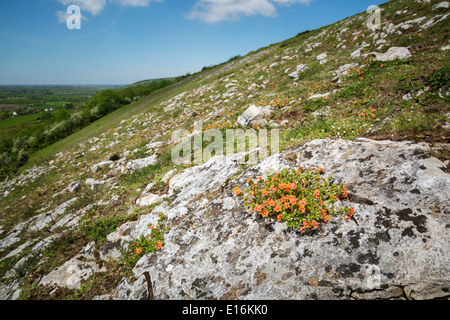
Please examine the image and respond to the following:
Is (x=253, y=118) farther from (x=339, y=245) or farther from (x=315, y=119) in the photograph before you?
(x=339, y=245)

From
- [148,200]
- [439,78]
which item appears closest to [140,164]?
[148,200]

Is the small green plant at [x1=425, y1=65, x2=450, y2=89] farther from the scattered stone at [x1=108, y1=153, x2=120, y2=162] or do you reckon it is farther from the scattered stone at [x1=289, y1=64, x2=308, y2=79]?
the scattered stone at [x1=108, y1=153, x2=120, y2=162]

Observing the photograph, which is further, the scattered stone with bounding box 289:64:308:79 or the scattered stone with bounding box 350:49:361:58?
the scattered stone with bounding box 289:64:308:79

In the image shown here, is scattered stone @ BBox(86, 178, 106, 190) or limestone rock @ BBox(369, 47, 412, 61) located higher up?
limestone rock @ BBox(369, 47, 412, 61)

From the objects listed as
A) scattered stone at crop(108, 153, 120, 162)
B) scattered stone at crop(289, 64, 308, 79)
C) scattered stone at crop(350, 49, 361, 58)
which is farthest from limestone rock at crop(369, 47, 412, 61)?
scattered stone at crop(108, 153, 120, 162)

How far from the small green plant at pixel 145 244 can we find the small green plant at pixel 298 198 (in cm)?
254

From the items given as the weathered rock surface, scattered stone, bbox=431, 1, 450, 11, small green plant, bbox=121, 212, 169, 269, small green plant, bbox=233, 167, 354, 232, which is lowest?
small green plant, bbox=121, 212, 169, 269

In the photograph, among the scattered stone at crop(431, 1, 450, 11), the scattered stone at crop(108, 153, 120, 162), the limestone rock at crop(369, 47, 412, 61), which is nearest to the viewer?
the limestone rock at crop(369, 47, 412, 61)

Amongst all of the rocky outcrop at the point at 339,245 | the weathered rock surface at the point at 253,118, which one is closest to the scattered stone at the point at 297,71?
the weathered rock surface at the point at 253,118

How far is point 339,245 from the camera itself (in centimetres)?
376

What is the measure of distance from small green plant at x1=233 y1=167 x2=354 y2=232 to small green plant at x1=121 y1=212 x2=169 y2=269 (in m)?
2.54

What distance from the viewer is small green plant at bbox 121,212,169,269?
17.5 ft

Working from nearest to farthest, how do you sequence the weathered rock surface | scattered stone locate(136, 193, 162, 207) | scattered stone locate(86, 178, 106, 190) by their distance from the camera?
scattered stone locate(136, 193, 162, 207) → the weathered rock surface → scattered stone locate(86, 178, 106, 190)
